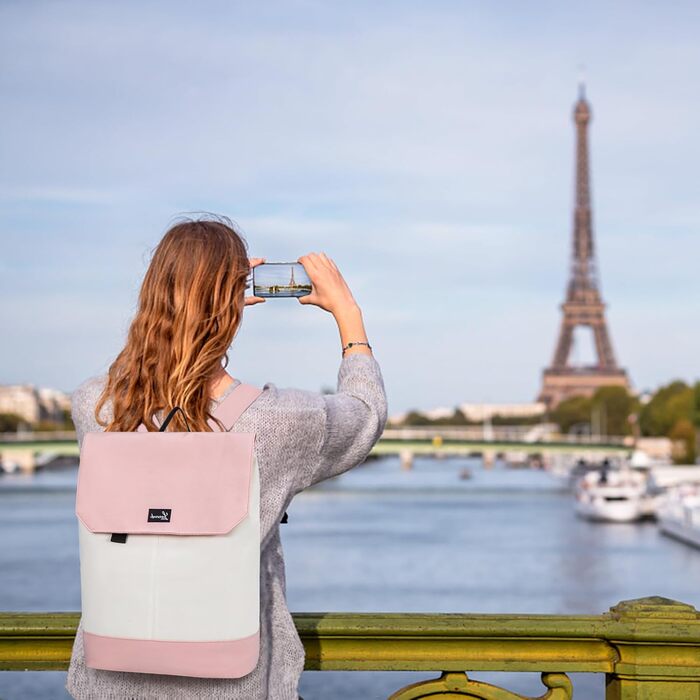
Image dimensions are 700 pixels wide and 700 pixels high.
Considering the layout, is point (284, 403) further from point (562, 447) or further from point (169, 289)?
point (562, 447)

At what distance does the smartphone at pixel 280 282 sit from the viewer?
2.05m

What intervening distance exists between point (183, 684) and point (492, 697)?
2.57 feet

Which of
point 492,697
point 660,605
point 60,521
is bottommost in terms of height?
point 60,521

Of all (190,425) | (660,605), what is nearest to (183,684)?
(190,425)

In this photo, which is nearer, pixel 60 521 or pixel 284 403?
pixel 284 403

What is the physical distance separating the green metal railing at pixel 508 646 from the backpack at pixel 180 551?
2.02ft

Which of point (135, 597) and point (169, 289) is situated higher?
point (169, 289)

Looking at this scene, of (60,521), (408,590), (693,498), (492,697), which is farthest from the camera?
(60,521)

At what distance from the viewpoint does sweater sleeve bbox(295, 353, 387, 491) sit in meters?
1.93

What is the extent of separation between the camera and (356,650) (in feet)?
8.11

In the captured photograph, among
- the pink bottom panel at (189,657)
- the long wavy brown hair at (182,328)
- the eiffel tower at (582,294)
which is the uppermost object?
the eiffel tower at (582,294)

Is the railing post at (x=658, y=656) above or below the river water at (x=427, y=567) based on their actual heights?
above

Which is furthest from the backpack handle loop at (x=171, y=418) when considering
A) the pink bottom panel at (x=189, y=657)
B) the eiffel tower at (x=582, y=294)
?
the eiffel tower at (x=582, y=294)

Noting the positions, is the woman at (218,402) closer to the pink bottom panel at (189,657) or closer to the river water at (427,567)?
the pink bottom panel at (189,657)
